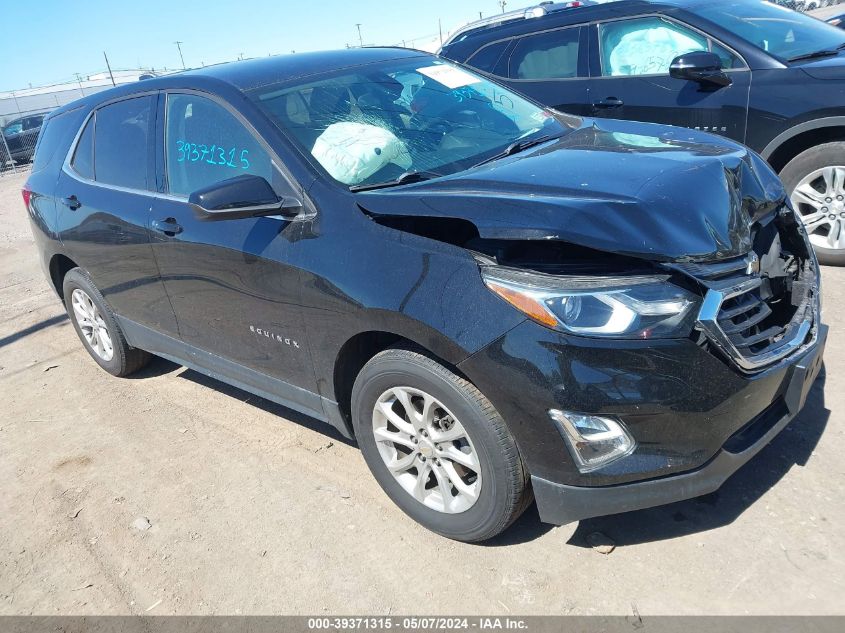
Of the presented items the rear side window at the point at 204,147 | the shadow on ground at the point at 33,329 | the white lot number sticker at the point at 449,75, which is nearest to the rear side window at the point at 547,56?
the white lot number sticker at the point at 449,75

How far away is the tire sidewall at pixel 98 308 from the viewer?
4.57m

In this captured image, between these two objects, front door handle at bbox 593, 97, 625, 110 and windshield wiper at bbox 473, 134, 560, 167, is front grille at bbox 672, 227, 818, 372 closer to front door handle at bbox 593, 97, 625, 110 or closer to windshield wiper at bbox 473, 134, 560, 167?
windshield wiper at bbox 473, 134, 560, 167

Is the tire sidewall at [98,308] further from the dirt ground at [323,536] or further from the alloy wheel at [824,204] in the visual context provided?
the alloy wheel at [824,204]

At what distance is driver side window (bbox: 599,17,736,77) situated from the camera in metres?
5.39

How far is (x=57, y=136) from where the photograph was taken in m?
4.82

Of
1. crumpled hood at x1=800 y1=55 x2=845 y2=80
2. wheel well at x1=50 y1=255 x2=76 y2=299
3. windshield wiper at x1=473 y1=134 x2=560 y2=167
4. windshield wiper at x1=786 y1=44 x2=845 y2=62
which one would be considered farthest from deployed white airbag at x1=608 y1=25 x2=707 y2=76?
wheel well at x1=50 y1=255 x2=76 y2=299

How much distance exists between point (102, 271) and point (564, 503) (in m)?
3.26

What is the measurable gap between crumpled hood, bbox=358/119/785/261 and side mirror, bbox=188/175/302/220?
1.36 feet

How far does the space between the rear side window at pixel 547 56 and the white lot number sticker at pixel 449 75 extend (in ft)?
7.58

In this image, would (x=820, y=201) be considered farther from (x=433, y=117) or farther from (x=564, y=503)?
(x=564, y=503)

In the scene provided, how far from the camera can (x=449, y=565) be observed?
107 inches

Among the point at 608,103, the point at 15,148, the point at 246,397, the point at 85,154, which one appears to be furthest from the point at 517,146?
the point at 15,148

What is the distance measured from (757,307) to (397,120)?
1.80 m

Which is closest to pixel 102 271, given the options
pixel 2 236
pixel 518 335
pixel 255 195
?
pixel 255 195
